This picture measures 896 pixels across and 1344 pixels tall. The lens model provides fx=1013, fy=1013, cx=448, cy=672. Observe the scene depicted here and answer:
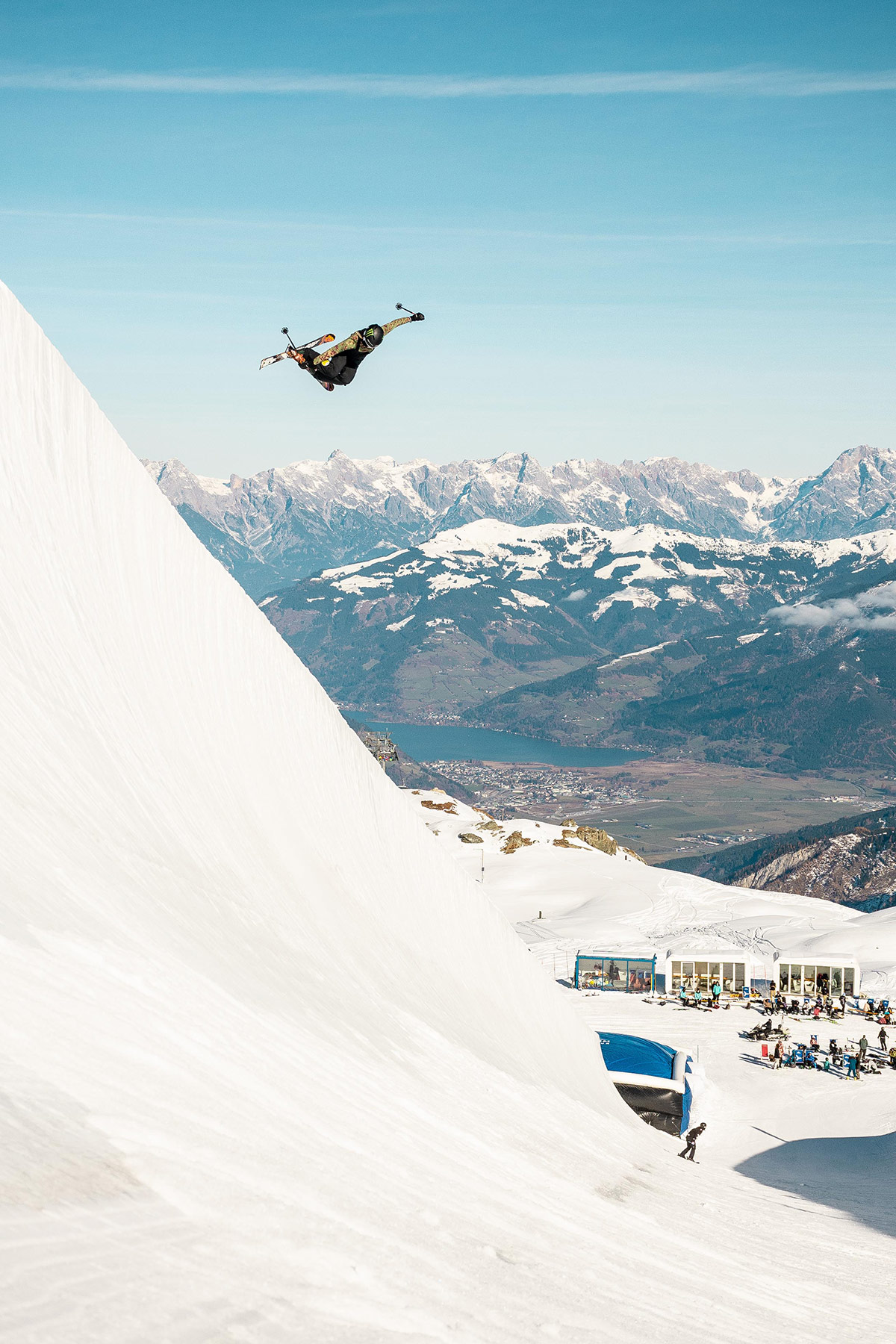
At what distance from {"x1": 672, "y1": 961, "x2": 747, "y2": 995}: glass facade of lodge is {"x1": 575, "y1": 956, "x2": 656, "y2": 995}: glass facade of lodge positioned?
A: 1.33m

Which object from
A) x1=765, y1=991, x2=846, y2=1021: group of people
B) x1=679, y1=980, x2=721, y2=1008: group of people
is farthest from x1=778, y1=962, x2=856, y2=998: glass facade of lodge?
x1=679, y1=980, x2=721, y2=1008: group of people

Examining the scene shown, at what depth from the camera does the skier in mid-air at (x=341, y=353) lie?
23.7 metres

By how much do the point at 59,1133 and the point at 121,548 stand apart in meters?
9.17

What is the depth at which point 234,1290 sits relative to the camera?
625 centimetres

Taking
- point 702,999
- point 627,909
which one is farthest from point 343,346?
point 627,909

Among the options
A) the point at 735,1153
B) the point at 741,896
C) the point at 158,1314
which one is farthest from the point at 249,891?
the point at 741,896

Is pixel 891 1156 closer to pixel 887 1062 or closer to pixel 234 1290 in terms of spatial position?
pixel 887 1062

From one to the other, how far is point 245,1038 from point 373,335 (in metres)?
17.6

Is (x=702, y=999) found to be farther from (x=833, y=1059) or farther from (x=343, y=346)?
(x=343, y=346)

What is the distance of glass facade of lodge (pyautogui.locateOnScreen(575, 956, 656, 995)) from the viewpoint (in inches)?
1885

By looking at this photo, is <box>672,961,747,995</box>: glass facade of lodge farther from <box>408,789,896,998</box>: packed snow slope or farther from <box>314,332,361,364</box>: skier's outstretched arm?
<box>314,332,361,364</box>: skier's outstretched arm

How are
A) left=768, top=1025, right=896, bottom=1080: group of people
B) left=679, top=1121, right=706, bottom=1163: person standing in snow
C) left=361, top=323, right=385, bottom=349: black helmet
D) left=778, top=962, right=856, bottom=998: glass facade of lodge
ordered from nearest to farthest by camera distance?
left=361, top=323, right=385, bottom=349: black helmet < left=679, top=1121, right=706, bottom=1163: person standing in snow < left=768, top=1025, right=896, bottom=1080: group of people < left=778, top=962, right=856, bottom=998: glass facade of lodge

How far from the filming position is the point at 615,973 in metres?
48.4

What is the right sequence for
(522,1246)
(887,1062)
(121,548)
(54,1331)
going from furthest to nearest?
(887,1062) < (121,548) < (522,1246) < (54,1331)
